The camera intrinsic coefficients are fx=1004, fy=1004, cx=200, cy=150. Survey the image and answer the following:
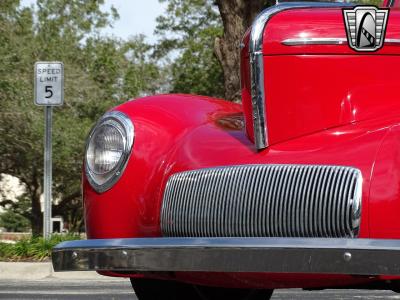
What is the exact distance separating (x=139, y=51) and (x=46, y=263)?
29087 millimetres

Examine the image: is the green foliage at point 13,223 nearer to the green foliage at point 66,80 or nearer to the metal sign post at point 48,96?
the green foliage at point 66,80

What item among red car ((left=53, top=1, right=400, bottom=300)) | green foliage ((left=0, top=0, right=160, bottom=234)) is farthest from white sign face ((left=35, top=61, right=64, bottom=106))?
green foliage ((left=0, top=0, right=160, bottom=234))

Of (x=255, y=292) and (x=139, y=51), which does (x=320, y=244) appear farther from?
(x=139, y=51)

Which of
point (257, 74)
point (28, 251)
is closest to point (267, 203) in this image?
point (257, 74)

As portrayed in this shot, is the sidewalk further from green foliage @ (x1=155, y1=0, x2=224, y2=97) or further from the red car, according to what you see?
green foliage @ (x1=155, y1=0, x2=224, y2=97)

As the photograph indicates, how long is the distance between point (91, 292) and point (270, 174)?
413 cm

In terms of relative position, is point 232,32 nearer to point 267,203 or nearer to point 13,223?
point 267,203

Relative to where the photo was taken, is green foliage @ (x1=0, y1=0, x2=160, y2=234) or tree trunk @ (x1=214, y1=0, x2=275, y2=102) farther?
green foliage @ (x1=0, y1=0, x2=160, y2=234)

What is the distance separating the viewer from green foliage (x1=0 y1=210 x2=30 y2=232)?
70000 mm

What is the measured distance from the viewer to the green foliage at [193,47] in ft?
114

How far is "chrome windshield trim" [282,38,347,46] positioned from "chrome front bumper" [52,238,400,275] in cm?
96

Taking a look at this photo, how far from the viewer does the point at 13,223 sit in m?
71.6

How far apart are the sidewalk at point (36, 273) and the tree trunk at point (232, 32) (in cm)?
515

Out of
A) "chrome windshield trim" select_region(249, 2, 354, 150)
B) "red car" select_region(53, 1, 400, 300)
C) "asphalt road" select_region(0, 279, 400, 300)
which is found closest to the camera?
"red car" select_region(53, 1, 400, 300)
